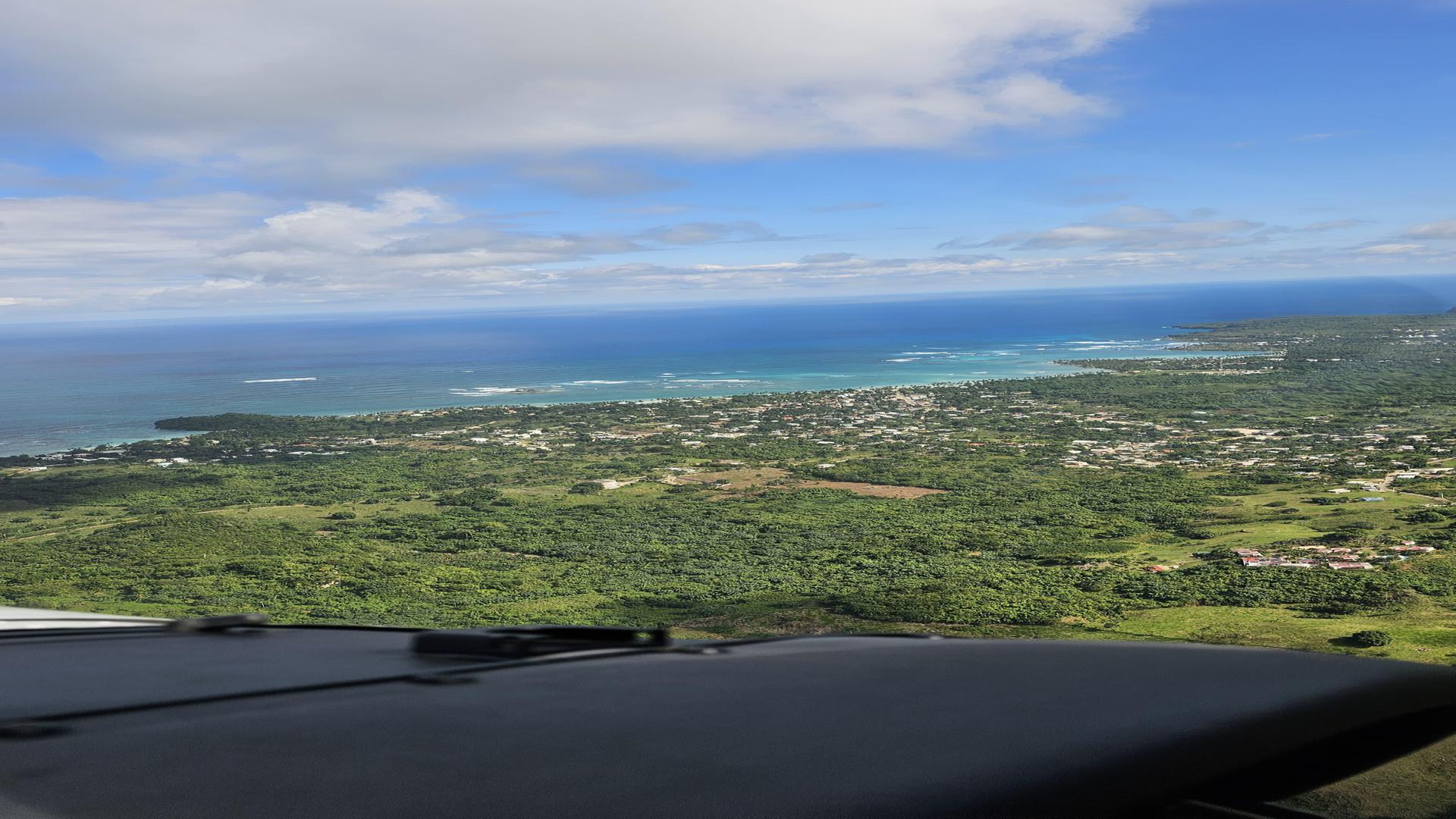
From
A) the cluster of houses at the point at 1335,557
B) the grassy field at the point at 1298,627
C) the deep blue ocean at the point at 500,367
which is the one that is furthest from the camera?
the deep blue ocean at the point at 500,367

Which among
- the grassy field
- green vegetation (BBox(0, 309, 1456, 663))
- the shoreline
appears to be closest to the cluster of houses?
green vegetation (BBox(0, 309, 1456, 663))

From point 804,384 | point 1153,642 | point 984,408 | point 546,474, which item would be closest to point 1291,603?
point 1153,642

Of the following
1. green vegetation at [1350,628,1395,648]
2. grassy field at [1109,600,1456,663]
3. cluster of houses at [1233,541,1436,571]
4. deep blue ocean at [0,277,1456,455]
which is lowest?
cluster of houses at [1233,541,1436,571]

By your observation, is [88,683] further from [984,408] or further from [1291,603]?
[984,408]

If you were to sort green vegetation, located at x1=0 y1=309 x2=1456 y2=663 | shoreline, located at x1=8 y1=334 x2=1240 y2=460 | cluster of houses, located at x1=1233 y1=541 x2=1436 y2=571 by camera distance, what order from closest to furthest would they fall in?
green vegetation, located at x1=0 y1=309 x2=1456 y2=663, cluster of houses, located at x1=1233 y1=541 x2=1436 y2=571, shoreline, located at x1=8 y1=334 x2=1240 y2=460

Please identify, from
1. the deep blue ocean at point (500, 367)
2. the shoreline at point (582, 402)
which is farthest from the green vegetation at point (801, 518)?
the deep blue ocean at point (500, 367)

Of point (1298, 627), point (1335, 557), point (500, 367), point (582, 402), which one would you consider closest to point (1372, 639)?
point (1298, 627)

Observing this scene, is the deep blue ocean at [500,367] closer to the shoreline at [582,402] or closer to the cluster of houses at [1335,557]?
the shoreline at [582,402]

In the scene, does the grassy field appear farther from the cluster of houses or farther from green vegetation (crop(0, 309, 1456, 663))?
the cluster of houses
